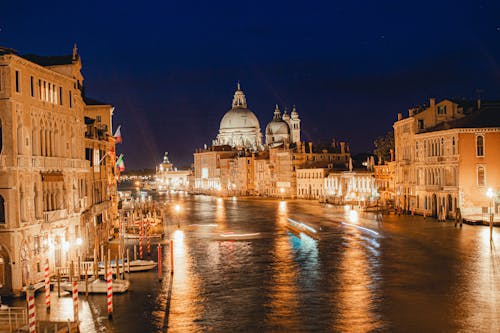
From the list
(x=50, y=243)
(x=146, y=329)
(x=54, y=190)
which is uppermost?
(x=54, y=190)

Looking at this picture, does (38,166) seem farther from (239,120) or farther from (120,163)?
(239,120)

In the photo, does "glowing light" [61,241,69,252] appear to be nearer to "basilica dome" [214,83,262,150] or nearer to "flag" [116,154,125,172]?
"flag" [116,154,125,172]

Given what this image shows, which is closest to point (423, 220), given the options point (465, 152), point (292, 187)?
point (465, 152)

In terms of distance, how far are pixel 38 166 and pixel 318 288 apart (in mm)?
11683

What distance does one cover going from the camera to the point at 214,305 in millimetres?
22188

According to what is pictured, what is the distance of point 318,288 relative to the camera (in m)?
24.6

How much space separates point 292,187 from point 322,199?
17.9 meters

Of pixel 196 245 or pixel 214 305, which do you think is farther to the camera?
pixel 196 245

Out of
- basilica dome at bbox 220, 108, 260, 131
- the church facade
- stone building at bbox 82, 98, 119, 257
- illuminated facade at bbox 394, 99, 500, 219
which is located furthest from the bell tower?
stone building at bbox 82, 98, 119, 257

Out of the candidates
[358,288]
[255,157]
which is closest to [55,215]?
[358,288]

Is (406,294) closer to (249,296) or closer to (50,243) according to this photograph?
(249,296)

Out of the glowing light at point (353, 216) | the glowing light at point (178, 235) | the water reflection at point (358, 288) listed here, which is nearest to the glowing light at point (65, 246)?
the water reflection at point (358, 288)

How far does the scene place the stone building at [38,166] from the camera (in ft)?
71.3

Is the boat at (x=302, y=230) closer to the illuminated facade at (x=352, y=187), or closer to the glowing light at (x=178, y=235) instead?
the glowing light at (x=178, y=235)
